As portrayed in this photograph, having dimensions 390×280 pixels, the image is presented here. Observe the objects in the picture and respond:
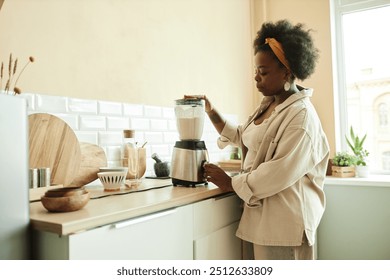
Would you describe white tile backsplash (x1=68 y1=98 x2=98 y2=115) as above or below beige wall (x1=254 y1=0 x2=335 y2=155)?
below

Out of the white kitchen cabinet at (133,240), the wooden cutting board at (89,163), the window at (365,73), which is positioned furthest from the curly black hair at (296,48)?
the window at (365,73)

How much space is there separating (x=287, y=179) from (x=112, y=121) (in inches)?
35.9

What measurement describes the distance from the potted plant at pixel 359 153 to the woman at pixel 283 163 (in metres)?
1.18

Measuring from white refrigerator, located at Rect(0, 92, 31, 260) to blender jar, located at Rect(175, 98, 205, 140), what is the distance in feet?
2.38

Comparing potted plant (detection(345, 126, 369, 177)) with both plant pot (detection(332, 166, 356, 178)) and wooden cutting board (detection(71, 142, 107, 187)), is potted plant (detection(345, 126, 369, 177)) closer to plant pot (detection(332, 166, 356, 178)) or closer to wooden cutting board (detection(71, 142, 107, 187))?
plant pot (detection(332, 166, 356, 178))

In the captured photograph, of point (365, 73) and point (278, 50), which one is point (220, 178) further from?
point (365, 73)

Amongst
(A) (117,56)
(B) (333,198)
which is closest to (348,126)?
(B) (333,198)

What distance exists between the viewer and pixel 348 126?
2764 millimetres

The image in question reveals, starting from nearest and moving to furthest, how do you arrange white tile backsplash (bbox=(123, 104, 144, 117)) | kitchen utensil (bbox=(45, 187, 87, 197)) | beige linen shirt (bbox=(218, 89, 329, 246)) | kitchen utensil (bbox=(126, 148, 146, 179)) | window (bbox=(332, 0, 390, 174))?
kitchen utensil (bbox=(45, 187, 87, 197)) < beige linen shirt (bbox=(218, 89, 329, 246)) < kitchen utensil (bbox=(126, 148, 146, 179)) < white tile backsplash (bbox=(123, 104, 144, 117)) < window (bbox=(332, 0, 390, 174))

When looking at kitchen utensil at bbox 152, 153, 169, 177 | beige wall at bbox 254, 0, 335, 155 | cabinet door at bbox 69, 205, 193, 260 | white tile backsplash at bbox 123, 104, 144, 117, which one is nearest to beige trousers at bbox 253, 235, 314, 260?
cabinet door at bbox 69, 205, 193, 260

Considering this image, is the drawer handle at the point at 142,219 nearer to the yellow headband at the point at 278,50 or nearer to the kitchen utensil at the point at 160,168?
the kitchen utensil at the point at 160,168

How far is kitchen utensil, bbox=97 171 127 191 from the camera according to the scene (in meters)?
1.39
